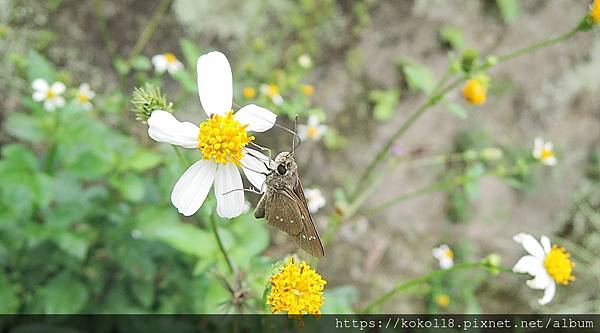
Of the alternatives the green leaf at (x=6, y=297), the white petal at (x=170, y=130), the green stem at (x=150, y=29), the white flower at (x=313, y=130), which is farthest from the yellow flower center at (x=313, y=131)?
the white petal at (x=170, y=130)

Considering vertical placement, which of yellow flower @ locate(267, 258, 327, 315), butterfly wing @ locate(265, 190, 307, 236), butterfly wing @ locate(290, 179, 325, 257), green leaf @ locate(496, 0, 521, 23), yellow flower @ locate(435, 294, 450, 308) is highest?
green leaf @ locate(496, 0, 521, 23)

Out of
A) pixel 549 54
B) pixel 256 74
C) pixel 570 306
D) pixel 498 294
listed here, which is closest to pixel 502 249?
pixel 498 294

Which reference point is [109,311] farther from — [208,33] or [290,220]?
[208,33]

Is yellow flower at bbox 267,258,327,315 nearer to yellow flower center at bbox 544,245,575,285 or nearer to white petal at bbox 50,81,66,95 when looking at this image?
yellow flower center at bbox 544,245,575,285

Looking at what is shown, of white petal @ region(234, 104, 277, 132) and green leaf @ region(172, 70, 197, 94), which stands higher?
green leaf @ region(172, 70, 197, 94)

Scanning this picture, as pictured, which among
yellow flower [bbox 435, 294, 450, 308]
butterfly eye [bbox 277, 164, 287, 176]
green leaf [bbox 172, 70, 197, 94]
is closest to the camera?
butterfly eye [bbox 277, 164, 287, 176]

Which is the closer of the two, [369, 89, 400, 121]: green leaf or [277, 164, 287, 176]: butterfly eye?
[277, 164, 287, 176]: butterfly eye

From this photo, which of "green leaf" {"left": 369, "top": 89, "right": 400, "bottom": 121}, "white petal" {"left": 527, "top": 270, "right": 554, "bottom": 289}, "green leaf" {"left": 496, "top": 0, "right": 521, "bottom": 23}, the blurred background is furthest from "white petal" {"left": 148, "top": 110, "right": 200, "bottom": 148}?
"green leaf" {"left": 496, "top": 0, "right": 521, "bottom": 23}
